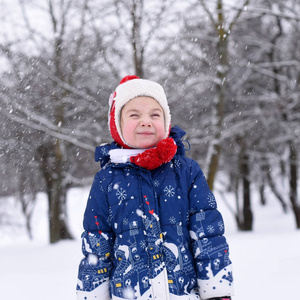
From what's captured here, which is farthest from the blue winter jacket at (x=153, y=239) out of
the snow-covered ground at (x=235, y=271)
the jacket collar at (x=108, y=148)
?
the snow-covered ground at (x=235, y=271)

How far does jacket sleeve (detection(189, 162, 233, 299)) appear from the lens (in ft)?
5.16

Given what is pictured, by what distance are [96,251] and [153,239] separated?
0.28 metres

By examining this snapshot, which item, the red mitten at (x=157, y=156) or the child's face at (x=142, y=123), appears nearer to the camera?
the red mitten at (x=157, y=156)

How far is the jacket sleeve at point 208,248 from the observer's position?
1.57m

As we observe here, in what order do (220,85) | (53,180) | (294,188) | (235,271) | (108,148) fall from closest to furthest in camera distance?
1. (108,148)
2. (235,271)
3. (220,85)
4. (53,180)
5. (294,188)

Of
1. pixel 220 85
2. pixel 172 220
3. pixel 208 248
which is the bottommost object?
pixel 208 248

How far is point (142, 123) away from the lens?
68.4 inches

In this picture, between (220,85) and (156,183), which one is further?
(220,85)

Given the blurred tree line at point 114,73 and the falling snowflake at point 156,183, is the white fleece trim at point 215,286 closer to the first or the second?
the falling snowflake at point 156,183

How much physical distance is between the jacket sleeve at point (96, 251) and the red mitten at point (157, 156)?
25 centimetres

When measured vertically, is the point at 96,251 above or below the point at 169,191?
below

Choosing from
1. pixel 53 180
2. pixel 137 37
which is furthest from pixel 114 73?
pixel 53 180

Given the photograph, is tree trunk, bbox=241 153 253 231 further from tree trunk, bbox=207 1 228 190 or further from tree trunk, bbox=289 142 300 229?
tree trunk, bbox=207 1 228 190

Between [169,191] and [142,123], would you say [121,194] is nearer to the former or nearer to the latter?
[169,191]
